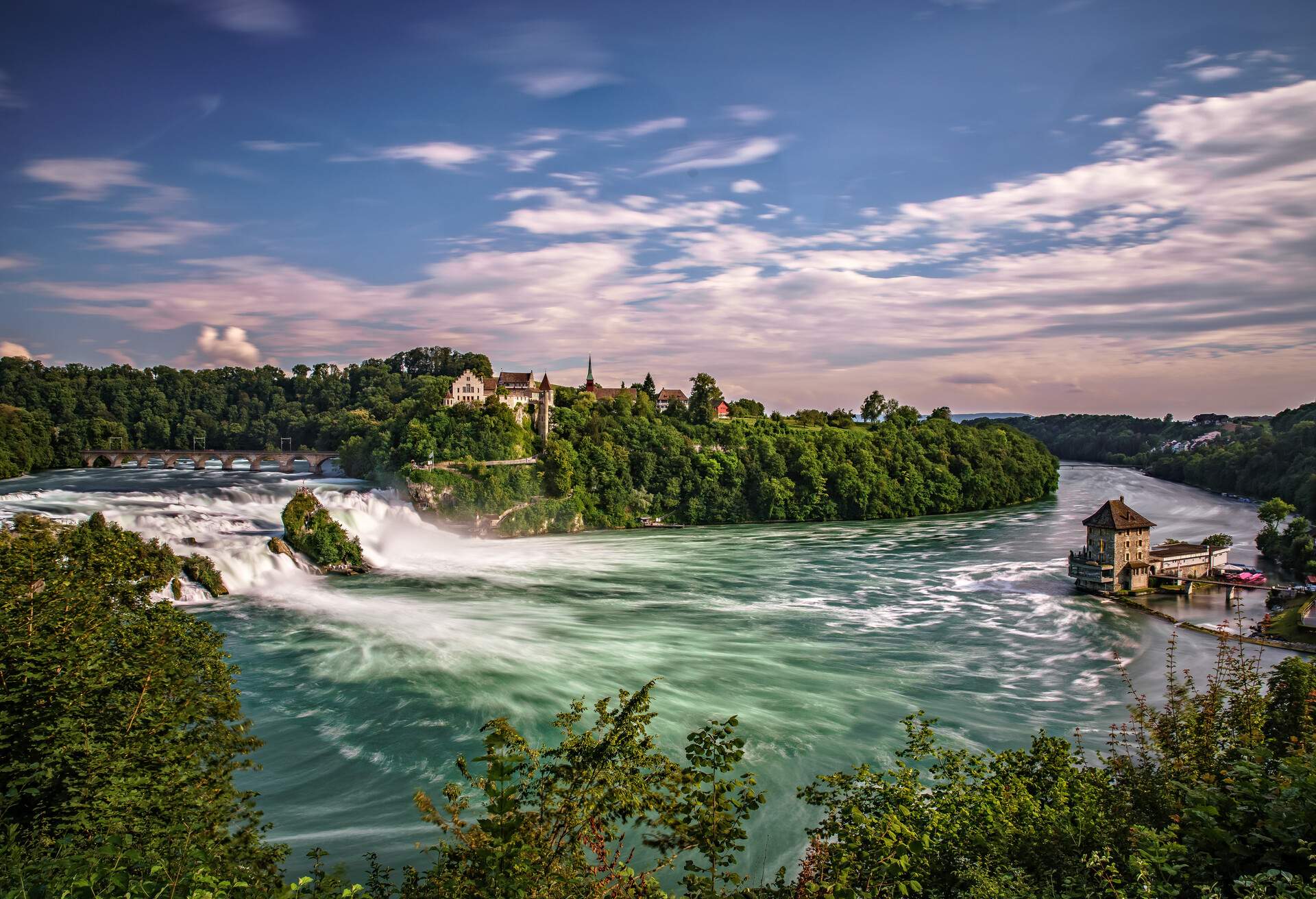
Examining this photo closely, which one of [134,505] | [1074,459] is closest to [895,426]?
[134,505]

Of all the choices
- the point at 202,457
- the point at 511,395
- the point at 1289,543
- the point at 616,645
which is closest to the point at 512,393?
the point at 511,395

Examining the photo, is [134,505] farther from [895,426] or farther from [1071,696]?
[895,426]

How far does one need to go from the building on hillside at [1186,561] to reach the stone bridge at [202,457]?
7037 centimetres

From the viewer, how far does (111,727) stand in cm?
941

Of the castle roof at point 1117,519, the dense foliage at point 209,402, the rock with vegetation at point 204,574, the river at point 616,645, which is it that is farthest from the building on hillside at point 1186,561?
the dense foliage at point 209,402

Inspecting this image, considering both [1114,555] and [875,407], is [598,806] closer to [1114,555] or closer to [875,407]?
[1114,555]

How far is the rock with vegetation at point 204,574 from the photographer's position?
32719 mm

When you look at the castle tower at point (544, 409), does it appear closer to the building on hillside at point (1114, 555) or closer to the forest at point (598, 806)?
the building on hillside at point (1114, 555)

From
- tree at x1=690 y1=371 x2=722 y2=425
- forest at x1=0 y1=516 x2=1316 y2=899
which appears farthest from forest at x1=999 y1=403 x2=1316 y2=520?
forest at x1=0 y1=516 x2=1316 y2=899

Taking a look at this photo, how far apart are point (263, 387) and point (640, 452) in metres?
64.9

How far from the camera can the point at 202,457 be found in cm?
7456

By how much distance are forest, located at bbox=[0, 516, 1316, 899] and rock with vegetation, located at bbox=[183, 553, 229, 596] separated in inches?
874

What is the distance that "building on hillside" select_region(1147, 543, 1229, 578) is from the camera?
39781 millimetres

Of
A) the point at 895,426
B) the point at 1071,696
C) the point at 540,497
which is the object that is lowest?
the point at 1071,696
